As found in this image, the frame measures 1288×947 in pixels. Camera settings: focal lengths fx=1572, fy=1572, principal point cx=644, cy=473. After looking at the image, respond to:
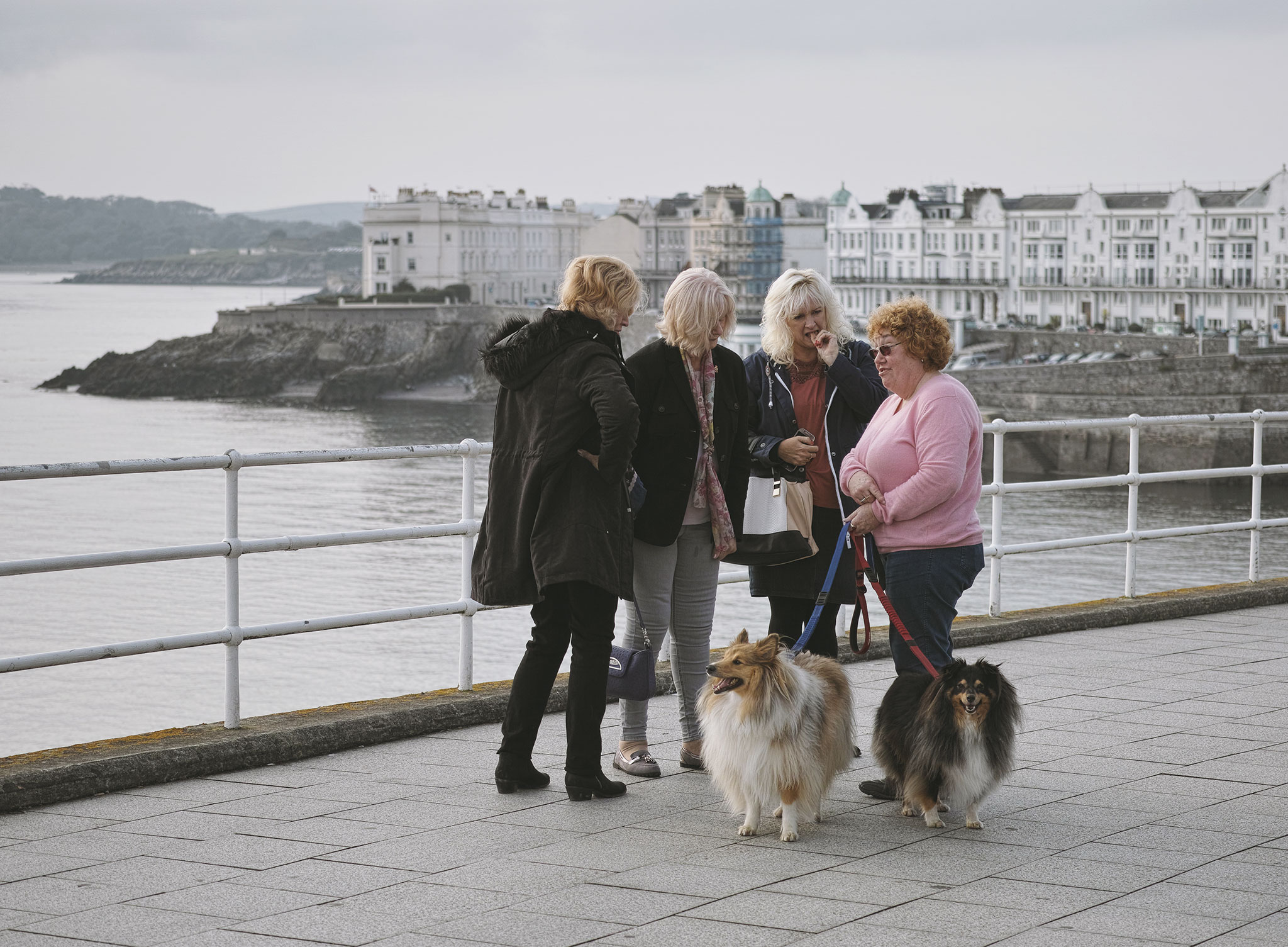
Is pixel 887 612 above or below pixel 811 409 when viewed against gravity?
below

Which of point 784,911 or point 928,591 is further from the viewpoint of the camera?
point 928,591

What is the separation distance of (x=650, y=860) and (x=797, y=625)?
4.08ft

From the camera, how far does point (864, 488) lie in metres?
4.43

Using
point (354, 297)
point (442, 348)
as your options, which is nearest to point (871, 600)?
point (442, 348)

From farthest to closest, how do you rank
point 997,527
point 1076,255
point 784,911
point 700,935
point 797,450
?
1. point 1076,255
2. point 997,527
3. point 797,450
4. point 784,911
5. point 700,935

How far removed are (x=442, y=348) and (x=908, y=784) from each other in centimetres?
10033

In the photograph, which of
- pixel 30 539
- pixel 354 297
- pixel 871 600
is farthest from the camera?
pixel 354 297

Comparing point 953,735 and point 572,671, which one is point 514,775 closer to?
point 572,671

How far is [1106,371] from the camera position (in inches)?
2210

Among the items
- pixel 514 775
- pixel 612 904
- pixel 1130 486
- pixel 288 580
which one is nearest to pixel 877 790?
pixel 514 775

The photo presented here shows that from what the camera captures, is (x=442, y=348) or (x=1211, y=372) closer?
(x=1211, y=372)

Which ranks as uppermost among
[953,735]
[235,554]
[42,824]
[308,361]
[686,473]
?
[308,361]

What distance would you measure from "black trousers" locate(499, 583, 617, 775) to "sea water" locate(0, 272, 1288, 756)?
1109 centimetres

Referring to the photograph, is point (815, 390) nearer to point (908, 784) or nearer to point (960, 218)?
point (908, 784)
